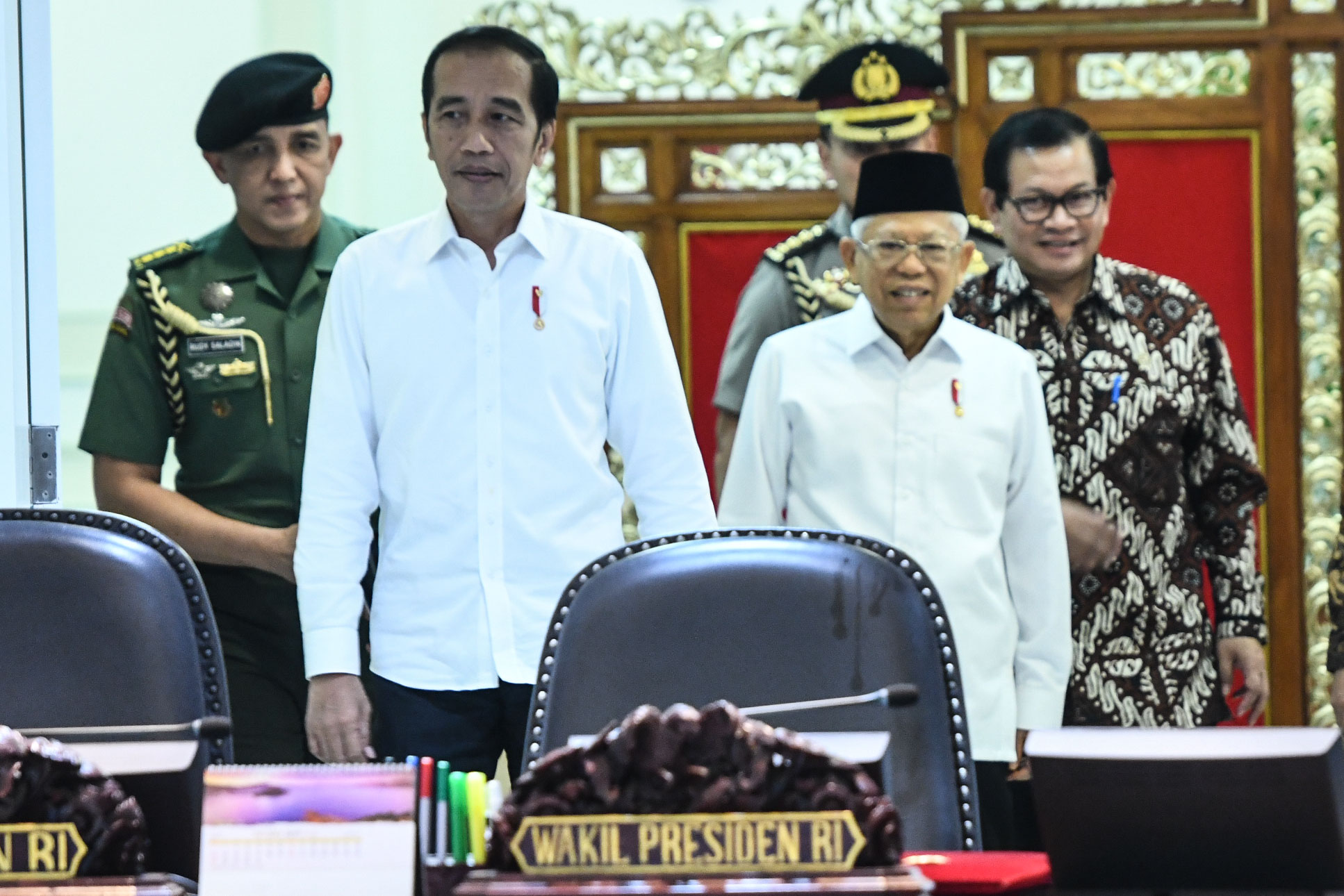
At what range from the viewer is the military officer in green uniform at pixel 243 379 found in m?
2.46

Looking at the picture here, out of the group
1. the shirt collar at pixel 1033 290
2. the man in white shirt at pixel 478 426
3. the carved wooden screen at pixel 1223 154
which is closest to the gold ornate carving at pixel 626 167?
the carved wooden screen at pixel 1223 154

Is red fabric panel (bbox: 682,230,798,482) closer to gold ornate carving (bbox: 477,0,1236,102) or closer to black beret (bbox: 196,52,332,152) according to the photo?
gold ornate carving (bbox: 477,0,1236,102)

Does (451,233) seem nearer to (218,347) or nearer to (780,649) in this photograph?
(218,347)

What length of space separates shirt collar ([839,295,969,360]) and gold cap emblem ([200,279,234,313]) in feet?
2.97

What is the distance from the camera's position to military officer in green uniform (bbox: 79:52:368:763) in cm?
246

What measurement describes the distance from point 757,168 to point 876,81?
2.13 feet

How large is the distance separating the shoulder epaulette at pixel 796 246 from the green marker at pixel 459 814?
6.21 feet

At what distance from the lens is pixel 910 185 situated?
230 cm

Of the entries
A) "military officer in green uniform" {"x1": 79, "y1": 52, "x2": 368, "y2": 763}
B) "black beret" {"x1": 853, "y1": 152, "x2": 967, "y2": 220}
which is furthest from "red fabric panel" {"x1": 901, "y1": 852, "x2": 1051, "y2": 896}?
"military officer in green uniform" {"x1": 79, "y1": 52, "x2": 368, "y2": 763}

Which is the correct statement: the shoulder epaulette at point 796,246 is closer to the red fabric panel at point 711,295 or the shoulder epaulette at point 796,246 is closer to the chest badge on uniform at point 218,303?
the red fabric panel at point 711,295

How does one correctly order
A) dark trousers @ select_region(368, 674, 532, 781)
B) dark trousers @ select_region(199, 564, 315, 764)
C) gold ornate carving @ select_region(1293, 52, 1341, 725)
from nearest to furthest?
1. dark trousers @ select_region(368, 674, 532, 781)
2. dark trousers @ select_region(199, 564, 315, 764)
3. gold ornate carving @ select_region(1293, 52, 1341, 725)

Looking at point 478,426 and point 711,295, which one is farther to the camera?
point 711,295

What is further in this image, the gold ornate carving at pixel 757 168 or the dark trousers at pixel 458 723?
the gold ornate carving at pixel 757 168

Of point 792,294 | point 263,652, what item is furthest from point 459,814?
point 792,294
